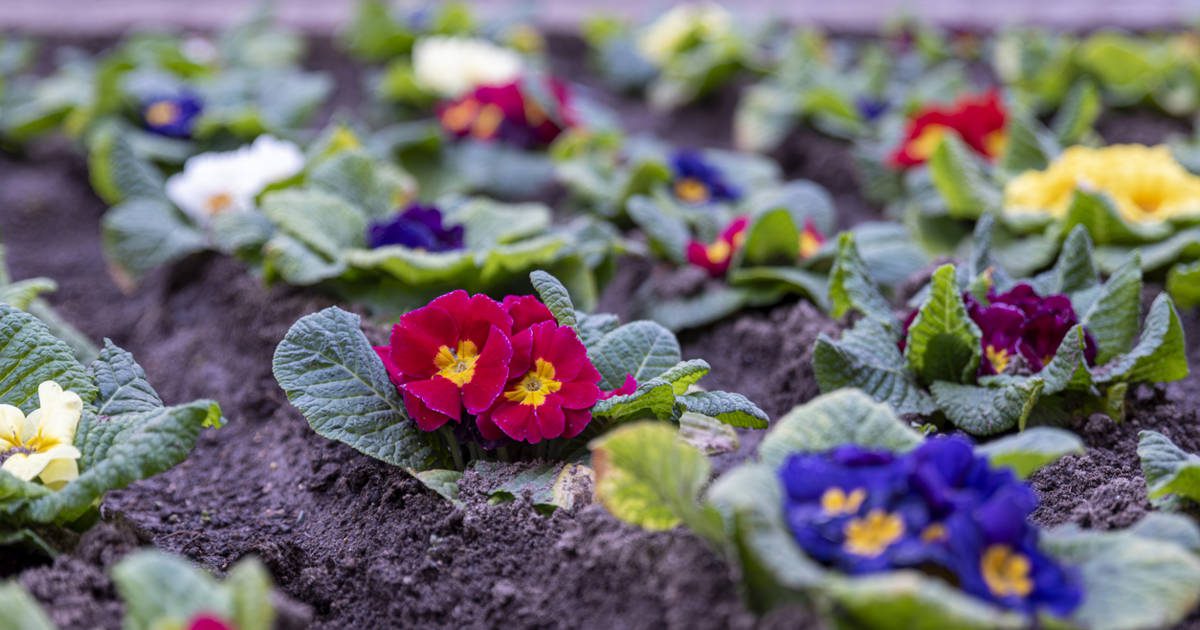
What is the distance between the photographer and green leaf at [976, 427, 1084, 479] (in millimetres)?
1629

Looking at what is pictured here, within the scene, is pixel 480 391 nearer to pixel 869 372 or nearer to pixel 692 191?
pixel 869 372

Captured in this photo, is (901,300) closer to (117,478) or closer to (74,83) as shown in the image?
(117,478)

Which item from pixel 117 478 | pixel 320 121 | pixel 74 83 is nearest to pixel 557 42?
pixel 320 121

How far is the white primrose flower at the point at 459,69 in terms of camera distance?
468 cm

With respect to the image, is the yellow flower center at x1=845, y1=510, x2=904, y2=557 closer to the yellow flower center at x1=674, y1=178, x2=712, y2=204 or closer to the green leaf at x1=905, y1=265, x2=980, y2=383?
the green leaf at x1=905, y1=265, x2=980, y2=383

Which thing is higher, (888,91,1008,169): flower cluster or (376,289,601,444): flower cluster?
(376,289,601,444): flower cluster

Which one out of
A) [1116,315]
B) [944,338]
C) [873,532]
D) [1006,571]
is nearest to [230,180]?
[944,338]

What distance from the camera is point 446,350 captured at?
2.19 metres

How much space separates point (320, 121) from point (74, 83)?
3.08 ft

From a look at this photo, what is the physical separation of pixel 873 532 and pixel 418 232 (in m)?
1.58

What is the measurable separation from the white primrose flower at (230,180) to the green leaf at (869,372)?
1.72 metres

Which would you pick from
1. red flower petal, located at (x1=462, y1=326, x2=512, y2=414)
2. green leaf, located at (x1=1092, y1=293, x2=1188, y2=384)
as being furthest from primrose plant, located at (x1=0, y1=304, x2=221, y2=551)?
green leaf, located at (x1=1092, y1=293, x2=1188, y2=384)

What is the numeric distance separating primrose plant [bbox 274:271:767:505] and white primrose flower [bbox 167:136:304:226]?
4.55ft

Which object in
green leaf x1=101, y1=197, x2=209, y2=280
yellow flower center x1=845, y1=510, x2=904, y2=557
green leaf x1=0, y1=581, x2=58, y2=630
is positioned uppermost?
yellow flower center x1=845, y1=510, x2=904, y2=557
